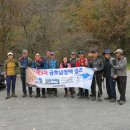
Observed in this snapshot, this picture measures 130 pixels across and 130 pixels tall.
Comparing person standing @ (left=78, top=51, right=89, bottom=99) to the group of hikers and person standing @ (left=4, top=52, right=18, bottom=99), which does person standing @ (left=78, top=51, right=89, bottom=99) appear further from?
person standing @ (left=4, top=52, right=18, bottom=99)

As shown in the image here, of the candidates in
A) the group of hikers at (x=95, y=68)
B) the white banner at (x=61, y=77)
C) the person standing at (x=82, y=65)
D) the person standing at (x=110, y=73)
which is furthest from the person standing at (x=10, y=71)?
the person standing at (x=110, y=73)

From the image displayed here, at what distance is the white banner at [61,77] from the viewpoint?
13867 mm

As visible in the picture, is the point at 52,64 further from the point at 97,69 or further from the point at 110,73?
the point at 110,73

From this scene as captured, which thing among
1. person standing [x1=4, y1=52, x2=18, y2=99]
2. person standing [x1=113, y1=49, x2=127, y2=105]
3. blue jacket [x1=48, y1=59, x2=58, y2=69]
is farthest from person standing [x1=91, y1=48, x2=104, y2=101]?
person standing [x1=4, y1=52, x2=18, y2=99]

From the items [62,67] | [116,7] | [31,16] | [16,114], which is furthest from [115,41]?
[16,114]

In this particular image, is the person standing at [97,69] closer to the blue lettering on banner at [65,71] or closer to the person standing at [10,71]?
the blue lettering on banner at [65,71]

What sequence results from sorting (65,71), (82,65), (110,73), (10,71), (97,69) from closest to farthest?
(110,73) → (97,69) → (82,65) → (65,71) → (10,71)

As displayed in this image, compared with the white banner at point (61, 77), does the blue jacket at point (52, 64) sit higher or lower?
higher

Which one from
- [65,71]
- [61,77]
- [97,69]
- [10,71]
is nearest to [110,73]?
[97,69]

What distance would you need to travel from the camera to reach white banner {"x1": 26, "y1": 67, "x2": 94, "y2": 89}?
13867 mm

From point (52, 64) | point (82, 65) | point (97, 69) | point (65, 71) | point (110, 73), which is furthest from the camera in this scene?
point (52, 64)

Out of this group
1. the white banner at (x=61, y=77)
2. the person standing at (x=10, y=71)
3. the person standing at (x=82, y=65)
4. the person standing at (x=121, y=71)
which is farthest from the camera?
the person standing at (x=10, y=71)

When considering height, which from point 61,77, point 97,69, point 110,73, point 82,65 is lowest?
point 61,77

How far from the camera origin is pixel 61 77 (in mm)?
14477
